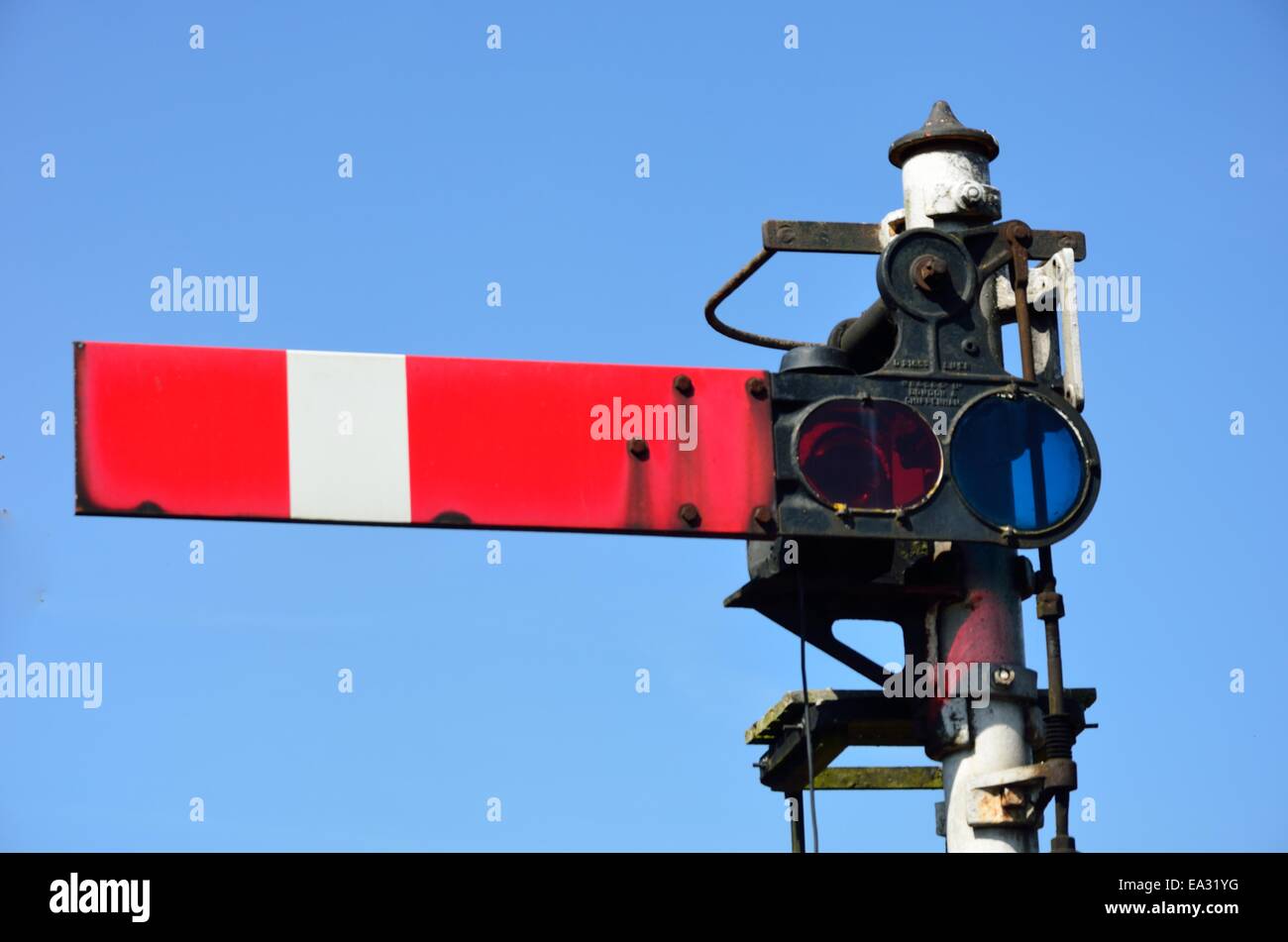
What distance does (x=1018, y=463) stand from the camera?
11055 mm

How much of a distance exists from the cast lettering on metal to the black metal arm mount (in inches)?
37.6

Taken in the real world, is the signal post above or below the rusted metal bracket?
below

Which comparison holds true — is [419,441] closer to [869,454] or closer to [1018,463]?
[869,454]

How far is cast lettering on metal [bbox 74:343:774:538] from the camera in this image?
33.0 feet

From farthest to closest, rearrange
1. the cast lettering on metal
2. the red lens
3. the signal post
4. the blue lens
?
the blue lens < the red lens < the signal post < the cast lettering on metal

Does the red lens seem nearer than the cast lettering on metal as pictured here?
No

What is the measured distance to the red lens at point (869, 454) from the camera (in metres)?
10.7

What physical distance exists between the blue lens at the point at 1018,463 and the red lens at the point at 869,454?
0.63ft

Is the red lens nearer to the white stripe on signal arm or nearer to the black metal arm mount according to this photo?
the black metal arm mount

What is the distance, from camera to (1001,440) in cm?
1108

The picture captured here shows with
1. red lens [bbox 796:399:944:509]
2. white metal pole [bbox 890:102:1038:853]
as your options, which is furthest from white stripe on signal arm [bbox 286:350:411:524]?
white metal pole [bbox 890:102:1038:853]

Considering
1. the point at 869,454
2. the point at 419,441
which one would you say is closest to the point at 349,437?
the point at 419,441
